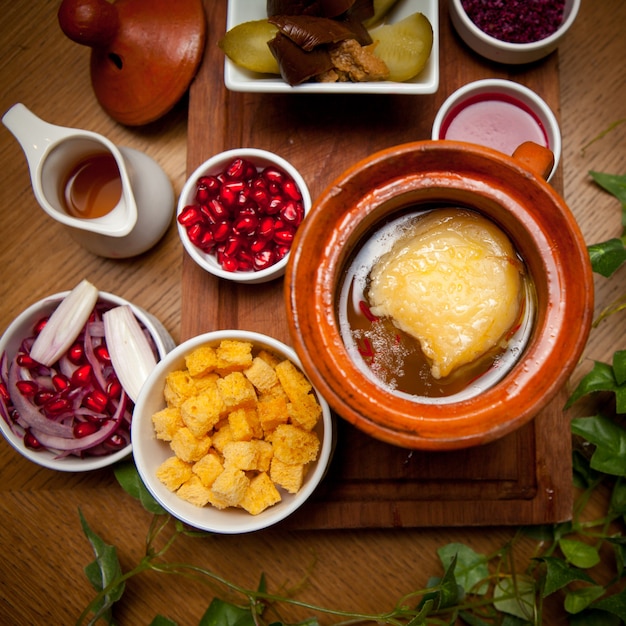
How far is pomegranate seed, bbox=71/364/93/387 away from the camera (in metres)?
1.68

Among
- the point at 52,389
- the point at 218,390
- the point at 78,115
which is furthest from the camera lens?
the point at 78,115

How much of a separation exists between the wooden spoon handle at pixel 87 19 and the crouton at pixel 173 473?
98 cm

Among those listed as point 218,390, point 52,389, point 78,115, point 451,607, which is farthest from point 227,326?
point 451,607

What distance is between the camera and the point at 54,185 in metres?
1.66

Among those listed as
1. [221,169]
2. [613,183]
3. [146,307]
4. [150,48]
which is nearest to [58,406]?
[146,307]

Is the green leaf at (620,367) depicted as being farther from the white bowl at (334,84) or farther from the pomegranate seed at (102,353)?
the pomegranate seed at (102,353)

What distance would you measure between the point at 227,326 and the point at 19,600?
92 cm

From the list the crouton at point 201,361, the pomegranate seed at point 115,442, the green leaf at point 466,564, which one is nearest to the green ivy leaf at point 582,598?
the green leaf at point 466,564

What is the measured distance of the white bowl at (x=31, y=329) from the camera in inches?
65.1

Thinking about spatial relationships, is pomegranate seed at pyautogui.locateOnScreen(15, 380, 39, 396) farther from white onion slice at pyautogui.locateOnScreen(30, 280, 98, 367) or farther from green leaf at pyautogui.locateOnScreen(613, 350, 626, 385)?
green leaf at pyautogui.locateOnScreen(613, 350, 626, 385)

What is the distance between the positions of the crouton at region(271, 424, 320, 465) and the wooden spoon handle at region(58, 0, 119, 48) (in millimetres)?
989

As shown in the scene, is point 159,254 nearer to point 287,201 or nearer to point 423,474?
point 287,201

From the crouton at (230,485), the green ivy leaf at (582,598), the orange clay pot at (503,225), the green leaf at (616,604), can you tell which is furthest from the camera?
the green ivy leaf at (582,598)

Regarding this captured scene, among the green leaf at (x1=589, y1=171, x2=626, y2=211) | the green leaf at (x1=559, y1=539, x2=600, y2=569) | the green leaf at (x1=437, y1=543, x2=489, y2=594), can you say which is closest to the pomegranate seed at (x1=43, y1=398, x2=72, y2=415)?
the green leaf at (x1=437, y1=543, x2=489, y2=594)
